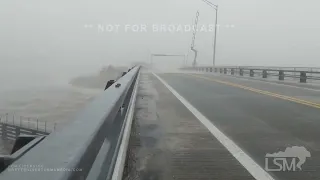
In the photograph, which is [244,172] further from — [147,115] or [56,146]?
[147,115]

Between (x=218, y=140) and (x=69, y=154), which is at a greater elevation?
(x=69, y=154)

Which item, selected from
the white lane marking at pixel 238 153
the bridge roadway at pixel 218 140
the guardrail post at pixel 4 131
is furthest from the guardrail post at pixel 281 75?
the guardrail post at pixel 4 131

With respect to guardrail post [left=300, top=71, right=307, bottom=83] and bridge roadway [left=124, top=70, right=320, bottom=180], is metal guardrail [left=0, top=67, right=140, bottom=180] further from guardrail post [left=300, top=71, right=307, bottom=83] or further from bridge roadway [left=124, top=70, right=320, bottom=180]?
guardrail post [left=300, top=71, right=307, bottom=83]

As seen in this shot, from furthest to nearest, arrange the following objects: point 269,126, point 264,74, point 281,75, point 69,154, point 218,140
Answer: point 264,74 → point 281,75 → point 269,126 → point 218,140 → point 69,154

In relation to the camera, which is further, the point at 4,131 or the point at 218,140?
the point at 4,131

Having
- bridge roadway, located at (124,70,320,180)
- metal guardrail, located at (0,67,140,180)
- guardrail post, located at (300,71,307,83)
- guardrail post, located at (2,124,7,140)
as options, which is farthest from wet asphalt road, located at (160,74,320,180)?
guardrail post, located at (2,124,7,140)

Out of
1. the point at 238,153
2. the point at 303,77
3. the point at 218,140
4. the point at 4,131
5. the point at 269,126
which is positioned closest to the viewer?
the point at 238,153

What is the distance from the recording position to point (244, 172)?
18.0ft

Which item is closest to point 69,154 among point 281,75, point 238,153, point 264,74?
point 238,153

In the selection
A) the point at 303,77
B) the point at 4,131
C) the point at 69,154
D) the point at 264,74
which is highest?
the point at 69,154

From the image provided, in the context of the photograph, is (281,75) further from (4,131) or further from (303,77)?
(4,131)

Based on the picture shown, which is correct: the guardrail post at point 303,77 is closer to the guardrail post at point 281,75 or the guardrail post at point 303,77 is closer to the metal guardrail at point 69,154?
the guardrail post at point 281,75

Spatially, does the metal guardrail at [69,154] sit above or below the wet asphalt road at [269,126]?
above

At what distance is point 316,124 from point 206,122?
2.70m
